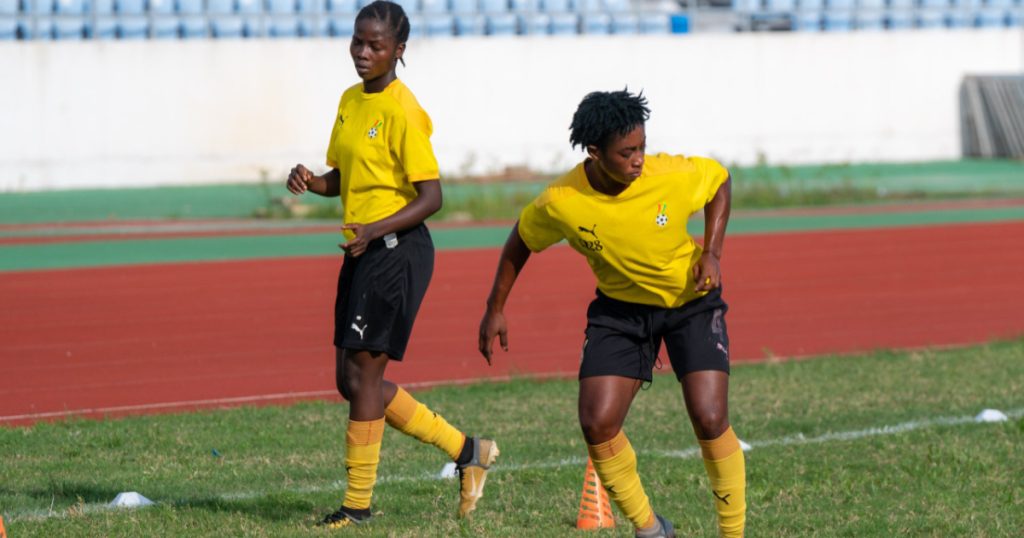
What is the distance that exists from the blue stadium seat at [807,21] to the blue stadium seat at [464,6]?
7630mm

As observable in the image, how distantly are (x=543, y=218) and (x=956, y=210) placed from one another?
1806 centimetres

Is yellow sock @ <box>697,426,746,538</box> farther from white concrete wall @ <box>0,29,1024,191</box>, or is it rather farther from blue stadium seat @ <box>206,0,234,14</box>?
blue stadium seat @ <box>206,0,234,14</box>

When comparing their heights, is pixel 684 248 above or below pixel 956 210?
above

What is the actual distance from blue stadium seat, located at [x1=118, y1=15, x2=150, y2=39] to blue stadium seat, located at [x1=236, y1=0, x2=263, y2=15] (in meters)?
1.96

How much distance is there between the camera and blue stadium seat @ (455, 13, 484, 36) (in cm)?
3130

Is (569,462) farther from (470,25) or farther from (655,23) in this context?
(655,23)

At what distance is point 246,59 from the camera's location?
2892 centimetres

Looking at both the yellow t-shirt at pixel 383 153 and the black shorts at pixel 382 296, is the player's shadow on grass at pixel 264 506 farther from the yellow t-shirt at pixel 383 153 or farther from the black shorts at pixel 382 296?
the yellow t-shirt at pixel 383 153

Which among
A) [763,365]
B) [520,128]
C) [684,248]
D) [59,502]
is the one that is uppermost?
[684,248]

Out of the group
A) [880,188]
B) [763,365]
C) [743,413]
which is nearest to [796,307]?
[763,365]

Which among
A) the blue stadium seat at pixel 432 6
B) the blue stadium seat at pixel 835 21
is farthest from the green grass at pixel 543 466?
the blue stadium seat at pixel 835 21

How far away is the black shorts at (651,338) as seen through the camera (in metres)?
5.51

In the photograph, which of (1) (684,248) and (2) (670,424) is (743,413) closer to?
(2) (670,424)

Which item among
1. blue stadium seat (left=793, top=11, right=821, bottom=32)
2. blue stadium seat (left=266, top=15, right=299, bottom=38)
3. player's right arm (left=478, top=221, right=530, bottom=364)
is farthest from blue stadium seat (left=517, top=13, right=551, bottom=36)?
player's right arm (left=478, top=221, right=530, bottom=364)
